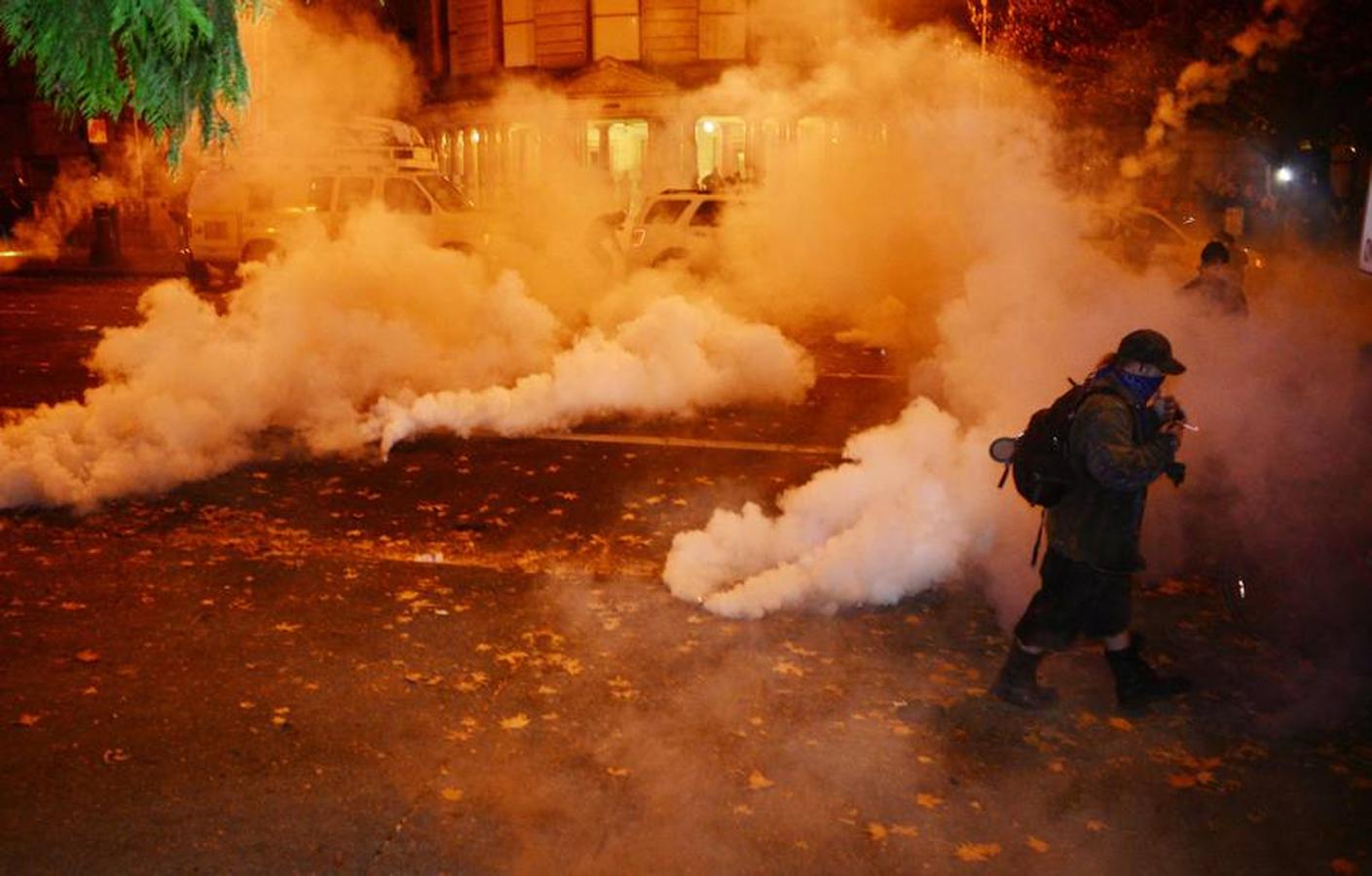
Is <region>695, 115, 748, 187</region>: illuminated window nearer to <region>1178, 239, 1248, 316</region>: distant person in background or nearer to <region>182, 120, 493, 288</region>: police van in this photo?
<region>182, 120, 493, 288</region>: police van

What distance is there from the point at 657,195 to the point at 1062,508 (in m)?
13.6

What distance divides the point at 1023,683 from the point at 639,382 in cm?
585

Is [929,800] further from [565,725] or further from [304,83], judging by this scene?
[304,83]

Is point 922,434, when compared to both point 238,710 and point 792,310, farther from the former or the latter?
point 792,310

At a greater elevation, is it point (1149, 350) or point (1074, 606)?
point (1149, 350)

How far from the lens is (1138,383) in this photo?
4395mm

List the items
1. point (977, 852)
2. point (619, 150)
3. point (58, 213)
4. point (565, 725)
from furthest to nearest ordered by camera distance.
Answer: point (58, 213), point (619, 150), point (565, 725), point (977, 852)

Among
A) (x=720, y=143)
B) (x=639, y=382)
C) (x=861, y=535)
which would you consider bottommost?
(x=861, y=535)

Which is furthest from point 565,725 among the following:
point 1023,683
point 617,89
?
point 617,89

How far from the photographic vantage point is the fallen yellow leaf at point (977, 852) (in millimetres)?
3684

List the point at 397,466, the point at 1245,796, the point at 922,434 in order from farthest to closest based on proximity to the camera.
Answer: the point at 397,466 → the point at 922,434 → the point at 1245,796

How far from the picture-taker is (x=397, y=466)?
849cm

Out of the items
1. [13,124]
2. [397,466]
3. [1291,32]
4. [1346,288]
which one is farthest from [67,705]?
[13,124]

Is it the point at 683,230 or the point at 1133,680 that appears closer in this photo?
the point at 1133,680
